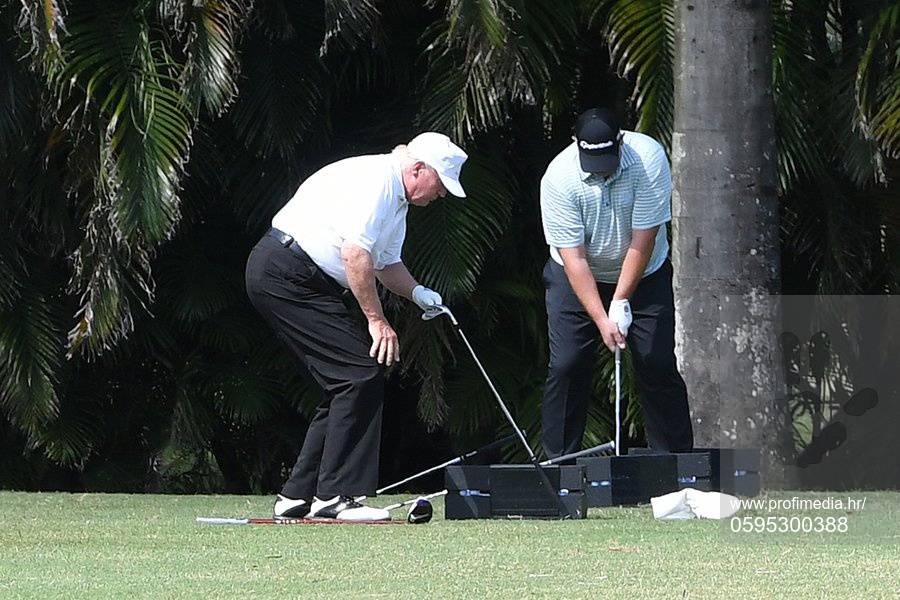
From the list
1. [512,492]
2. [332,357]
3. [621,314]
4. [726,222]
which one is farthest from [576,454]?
[726,222]

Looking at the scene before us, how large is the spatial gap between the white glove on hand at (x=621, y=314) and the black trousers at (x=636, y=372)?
0.18 m

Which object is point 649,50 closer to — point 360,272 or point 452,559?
point 360,272

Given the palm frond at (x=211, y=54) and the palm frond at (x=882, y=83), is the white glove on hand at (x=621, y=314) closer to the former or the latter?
the palm frond at (x=882, y=83)

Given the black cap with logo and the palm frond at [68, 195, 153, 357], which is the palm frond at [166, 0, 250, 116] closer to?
the palm frond at [68, 195, 153, 357]

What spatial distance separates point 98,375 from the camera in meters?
11.6

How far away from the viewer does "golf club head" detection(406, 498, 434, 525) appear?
277 inches

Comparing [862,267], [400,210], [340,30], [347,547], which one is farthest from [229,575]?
[862,267]

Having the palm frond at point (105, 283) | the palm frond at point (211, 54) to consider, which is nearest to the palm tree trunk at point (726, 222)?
the palm frond at point (211, 54)

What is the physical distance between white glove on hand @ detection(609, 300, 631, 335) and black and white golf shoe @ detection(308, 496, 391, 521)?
51.5 inches

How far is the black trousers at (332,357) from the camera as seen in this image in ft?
22.8

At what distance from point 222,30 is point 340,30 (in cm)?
68

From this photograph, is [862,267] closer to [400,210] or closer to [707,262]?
[707,262]

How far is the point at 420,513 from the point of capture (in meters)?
7.05

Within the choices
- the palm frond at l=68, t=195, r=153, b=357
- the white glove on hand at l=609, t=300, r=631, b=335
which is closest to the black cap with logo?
the white glove on hand at l=609, t=300, r=631, b=335
